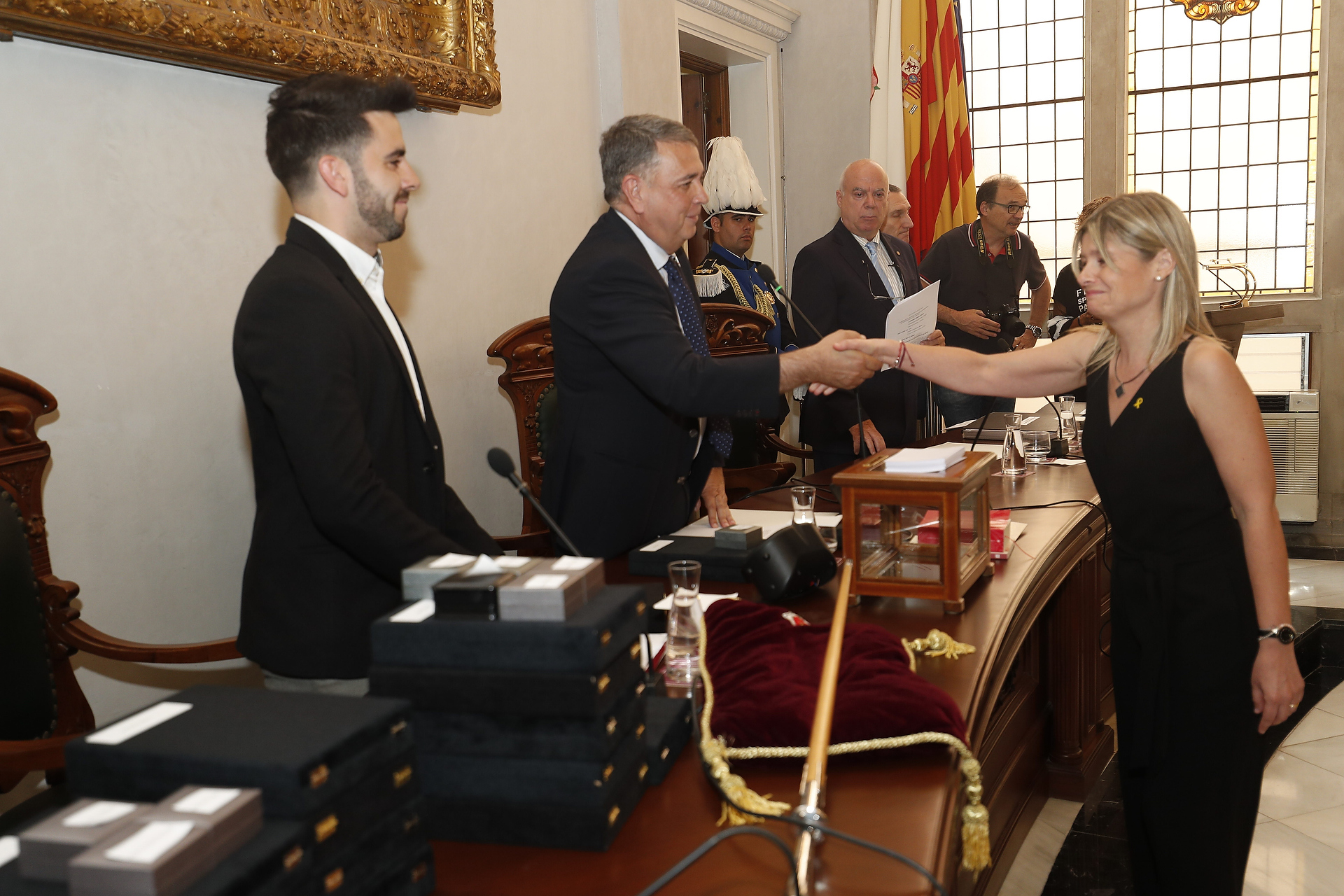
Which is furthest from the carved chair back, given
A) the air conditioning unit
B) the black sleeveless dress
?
the air conditioning unit

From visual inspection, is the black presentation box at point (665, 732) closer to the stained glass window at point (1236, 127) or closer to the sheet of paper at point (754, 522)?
the sheet of paper at point (754, 522)

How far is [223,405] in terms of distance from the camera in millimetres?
2684

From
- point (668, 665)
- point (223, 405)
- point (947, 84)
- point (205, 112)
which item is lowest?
point (668, 665)

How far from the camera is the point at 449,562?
113 cm

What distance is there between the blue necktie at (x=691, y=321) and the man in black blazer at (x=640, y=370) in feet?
0.03

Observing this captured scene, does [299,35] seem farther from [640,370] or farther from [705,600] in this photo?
[705,600]

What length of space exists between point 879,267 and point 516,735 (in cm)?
348

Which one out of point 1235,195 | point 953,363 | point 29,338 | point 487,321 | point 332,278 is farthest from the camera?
point 1235,195

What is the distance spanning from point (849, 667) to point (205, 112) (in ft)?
7.25

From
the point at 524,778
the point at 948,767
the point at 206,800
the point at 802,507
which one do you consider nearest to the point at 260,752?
the point at 206,800

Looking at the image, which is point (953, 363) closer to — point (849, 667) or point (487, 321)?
point (849, 667)

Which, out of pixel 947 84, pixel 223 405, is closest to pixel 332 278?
pixel 223 405

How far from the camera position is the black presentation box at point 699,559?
1.98 metres

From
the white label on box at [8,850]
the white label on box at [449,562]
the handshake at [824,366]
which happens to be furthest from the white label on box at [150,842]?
the handshake at [824,366]
